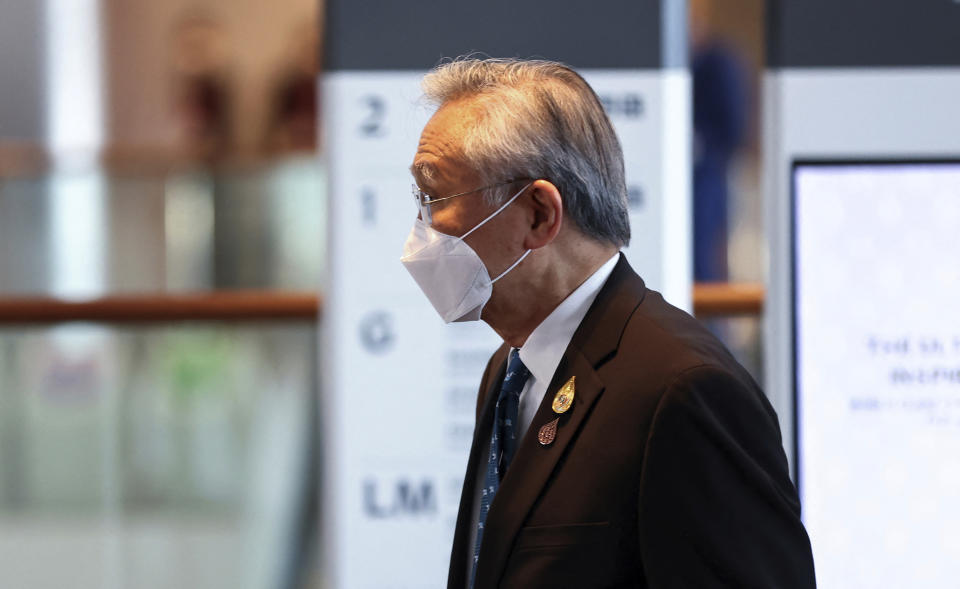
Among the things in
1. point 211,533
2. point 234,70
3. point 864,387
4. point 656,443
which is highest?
point 234,70

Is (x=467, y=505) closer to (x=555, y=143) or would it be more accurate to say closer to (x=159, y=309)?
(x=555, y=143)

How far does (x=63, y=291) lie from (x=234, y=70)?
3785 millimetres

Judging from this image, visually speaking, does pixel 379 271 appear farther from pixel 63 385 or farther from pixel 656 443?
pixel 63 385

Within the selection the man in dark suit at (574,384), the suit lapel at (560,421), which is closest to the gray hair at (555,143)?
the man in dark suit at (574,384)

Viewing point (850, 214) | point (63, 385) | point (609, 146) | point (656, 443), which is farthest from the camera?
point (63, 385)

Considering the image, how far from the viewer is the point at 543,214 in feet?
5.43

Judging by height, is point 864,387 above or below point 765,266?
below

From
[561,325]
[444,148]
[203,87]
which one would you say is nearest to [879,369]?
[561,325]

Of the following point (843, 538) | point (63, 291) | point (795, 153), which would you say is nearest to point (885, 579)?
point (843, 538)

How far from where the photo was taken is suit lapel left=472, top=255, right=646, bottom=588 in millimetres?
1542

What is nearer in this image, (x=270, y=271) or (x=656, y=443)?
(x=656, y=443)

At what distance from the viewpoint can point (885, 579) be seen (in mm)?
2609

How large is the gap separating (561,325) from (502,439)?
174 millimetres

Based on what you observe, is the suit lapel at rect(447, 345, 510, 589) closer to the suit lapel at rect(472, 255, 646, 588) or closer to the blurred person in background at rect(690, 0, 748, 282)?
the suit lapel at rect(472, 255, 646, 588)
